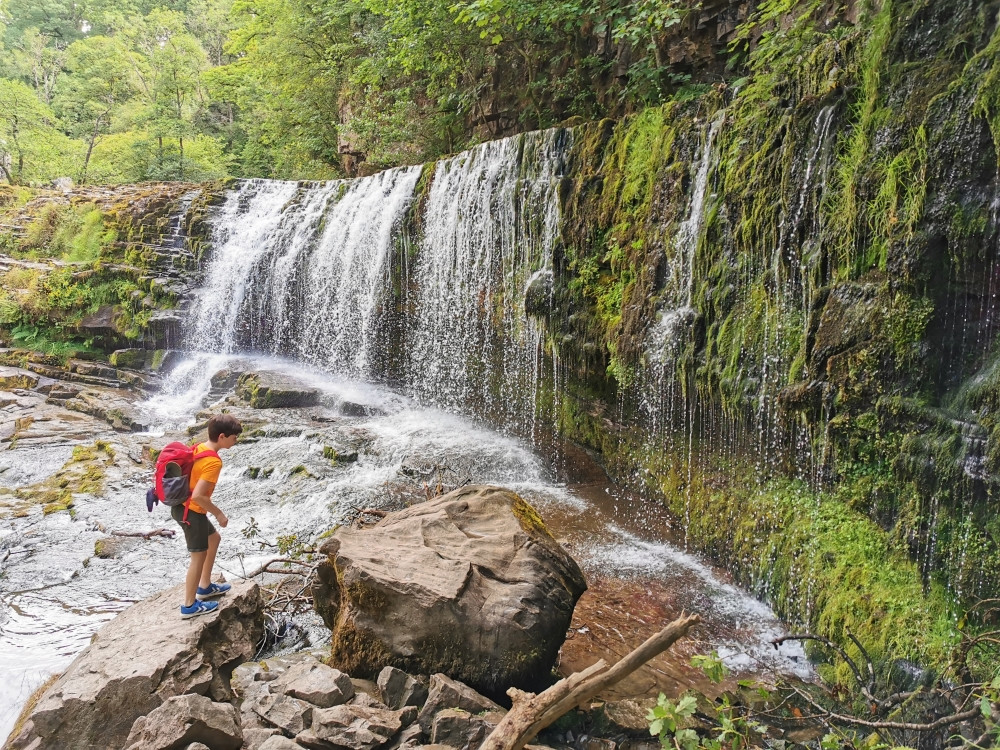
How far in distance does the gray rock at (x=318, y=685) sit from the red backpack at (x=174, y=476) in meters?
1.24

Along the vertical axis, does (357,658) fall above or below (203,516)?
below

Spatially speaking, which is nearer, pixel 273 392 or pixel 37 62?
pixel 273 392

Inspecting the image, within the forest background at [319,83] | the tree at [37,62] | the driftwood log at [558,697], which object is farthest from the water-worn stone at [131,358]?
the tree at [37,62]

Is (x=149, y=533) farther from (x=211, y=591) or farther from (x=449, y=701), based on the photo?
(x=449, y=701)

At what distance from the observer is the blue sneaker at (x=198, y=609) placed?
3773mm

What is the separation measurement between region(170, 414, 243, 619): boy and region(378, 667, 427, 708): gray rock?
1.28 m

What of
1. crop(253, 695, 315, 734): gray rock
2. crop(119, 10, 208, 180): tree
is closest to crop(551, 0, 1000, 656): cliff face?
crop(253, 695, 315, 734): gray rock

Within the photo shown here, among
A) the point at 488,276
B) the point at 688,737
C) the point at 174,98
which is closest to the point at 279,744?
the point at 688,737

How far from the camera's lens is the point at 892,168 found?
4.23 meters

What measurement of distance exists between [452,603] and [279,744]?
1144 millimetres

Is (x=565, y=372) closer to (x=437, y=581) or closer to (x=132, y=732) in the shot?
(x=437, y=581)

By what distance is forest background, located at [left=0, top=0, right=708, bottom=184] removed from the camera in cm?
1001

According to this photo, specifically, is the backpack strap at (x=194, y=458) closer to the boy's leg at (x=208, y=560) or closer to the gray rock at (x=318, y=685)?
the boy's leg at (x=208, y=560)

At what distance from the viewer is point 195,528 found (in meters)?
3.78
